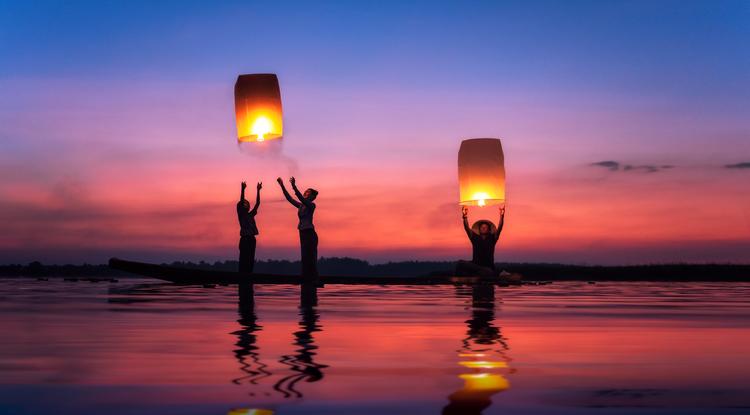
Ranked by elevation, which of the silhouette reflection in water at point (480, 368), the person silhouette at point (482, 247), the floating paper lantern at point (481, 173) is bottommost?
the silhouette reflection in water at point (480, 368)

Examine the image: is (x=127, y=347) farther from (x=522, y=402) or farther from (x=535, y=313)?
(x=535, y=313)

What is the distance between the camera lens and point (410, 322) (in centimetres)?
841

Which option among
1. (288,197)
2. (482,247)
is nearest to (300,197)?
(288,197)

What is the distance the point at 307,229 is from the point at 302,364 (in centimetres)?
1246

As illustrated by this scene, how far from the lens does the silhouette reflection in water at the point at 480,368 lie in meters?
3.69

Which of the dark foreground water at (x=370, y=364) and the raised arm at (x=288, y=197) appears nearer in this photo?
the dark foreground water at (x=370, y=364)

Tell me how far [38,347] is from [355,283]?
15663mm

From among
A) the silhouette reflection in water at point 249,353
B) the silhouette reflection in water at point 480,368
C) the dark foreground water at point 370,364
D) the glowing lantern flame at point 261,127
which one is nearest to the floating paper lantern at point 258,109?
the glowing lantern flame at point 261,127

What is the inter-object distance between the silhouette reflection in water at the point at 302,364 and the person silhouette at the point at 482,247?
14981 millimetres

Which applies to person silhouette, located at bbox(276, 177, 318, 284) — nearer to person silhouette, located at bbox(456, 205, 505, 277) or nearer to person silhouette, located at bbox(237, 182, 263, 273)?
person silhouette, located at bbox(237, 182, 263, 273)

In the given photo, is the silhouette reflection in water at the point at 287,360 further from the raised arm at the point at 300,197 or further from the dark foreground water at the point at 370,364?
the raised arm at the point at 300,197

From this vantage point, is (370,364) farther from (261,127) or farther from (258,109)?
(258,109)

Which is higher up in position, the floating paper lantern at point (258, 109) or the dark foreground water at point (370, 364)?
the floating paper lantern at point (258, 109)

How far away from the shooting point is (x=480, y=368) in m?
4.87
